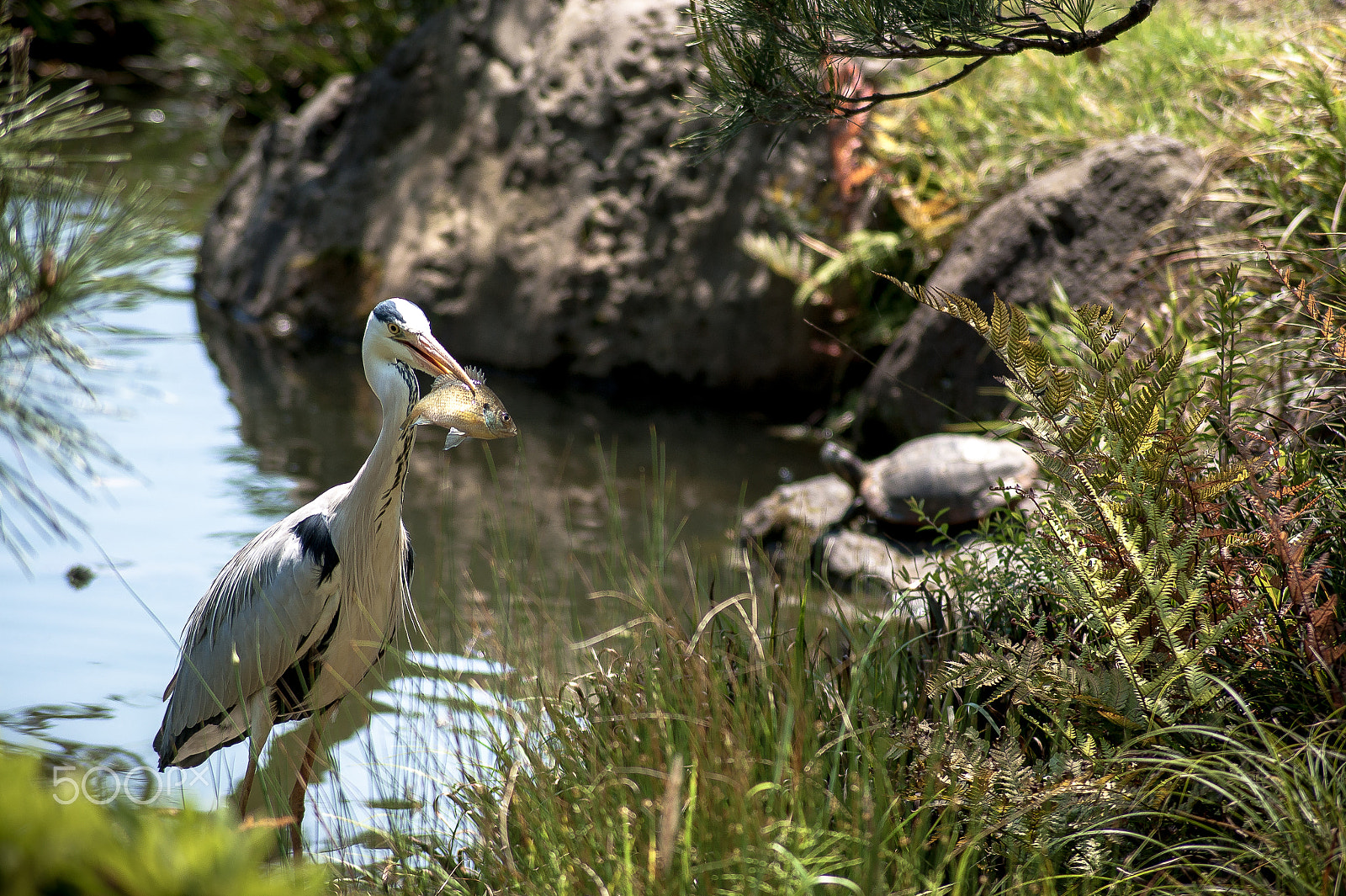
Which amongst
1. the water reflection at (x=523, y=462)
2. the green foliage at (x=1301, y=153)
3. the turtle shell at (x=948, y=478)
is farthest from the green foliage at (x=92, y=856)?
the green foliage at (x=1301, y=153)

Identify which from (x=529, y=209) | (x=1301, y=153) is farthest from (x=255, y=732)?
(x=529, y=209)

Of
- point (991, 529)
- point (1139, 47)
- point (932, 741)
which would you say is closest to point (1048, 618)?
point (932, 741)

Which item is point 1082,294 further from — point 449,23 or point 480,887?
point 449,23

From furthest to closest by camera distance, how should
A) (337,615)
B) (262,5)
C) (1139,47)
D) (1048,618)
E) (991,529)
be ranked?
1. (262,5)
2. (1139,47)
3. (991,529)
4. (337,615)
5. (1048,618)

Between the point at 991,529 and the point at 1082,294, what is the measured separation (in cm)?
198

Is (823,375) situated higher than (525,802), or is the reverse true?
(525,802)

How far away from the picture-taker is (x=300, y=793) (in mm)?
2797

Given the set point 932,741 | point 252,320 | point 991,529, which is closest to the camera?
point 932,741

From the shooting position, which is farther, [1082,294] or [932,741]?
[1082,294]

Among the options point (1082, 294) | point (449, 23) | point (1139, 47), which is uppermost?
point (449, 23)

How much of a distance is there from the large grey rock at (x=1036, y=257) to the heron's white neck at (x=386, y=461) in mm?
2981

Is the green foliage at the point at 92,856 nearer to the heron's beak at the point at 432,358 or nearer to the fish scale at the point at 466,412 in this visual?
the fish scale at the point at 466,412

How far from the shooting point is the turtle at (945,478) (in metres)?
4.67

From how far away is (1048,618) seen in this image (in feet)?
8.43
